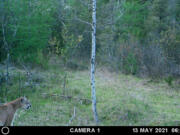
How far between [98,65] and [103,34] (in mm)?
2972

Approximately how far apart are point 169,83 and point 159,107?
5.08 metres

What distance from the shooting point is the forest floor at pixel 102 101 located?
1018 cm

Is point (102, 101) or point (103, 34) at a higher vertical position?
point (103, 34)

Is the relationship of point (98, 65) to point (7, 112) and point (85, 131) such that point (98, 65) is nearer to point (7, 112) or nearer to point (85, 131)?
point (7, 112)

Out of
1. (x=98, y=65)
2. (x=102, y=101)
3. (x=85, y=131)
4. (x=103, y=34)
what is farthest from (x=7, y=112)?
(x=103, y=34)

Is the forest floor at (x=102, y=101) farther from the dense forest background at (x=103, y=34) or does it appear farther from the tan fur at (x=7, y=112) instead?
the dense forest background at (x=103, y=34)

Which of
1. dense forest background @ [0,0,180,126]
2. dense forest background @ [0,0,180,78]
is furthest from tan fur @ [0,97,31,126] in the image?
dense forest background @ [0,0,180,78]

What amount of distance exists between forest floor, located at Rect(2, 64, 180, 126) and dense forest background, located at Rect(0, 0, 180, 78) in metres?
1.61

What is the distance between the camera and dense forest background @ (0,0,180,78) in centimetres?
1490

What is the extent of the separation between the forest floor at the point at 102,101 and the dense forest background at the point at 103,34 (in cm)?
161

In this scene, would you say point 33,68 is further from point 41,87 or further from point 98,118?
point 98,118

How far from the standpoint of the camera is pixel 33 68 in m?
20.0

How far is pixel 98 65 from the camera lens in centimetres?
2402

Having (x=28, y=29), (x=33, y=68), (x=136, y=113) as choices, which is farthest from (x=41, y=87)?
(x=136, y=113)
